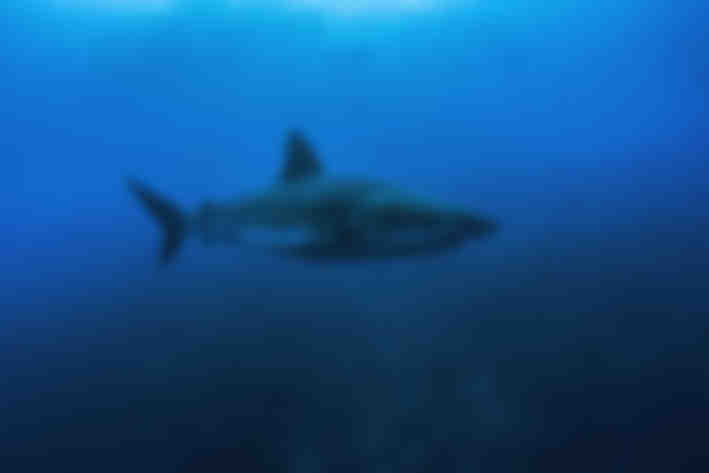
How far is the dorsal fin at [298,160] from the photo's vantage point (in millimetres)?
5113

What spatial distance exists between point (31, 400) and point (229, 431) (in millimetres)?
5386

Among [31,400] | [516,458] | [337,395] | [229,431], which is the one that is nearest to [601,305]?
[516,458]

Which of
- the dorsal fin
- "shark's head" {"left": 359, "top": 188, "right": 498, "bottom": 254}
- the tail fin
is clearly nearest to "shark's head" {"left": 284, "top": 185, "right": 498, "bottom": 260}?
"shark's head" {"left": 359, "top": 188, "right": 498, "bottom": 254}

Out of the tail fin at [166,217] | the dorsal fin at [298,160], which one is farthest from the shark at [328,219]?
the tail fin at [166,217]

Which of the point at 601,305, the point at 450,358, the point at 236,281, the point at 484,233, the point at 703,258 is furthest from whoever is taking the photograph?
the point at 236,281

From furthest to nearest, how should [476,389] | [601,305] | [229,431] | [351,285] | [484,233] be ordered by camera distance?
[351,285], [601,305], [476,389], [229,431], [484,233]

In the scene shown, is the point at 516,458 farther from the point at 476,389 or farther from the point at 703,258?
Result: the point at 703,258

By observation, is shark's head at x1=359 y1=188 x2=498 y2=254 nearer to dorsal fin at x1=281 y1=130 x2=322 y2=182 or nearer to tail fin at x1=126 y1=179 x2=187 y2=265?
dorsal fin at x1=281 y1=130 x2=322 y2=182

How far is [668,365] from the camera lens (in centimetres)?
837

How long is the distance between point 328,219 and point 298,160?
5.37ft

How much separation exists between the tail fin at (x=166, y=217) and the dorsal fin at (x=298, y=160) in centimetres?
174

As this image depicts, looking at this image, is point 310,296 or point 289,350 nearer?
point 289,350

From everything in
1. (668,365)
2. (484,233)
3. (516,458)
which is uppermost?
(484,233)

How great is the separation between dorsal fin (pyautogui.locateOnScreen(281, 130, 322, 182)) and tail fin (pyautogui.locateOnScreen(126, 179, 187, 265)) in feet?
5.70
